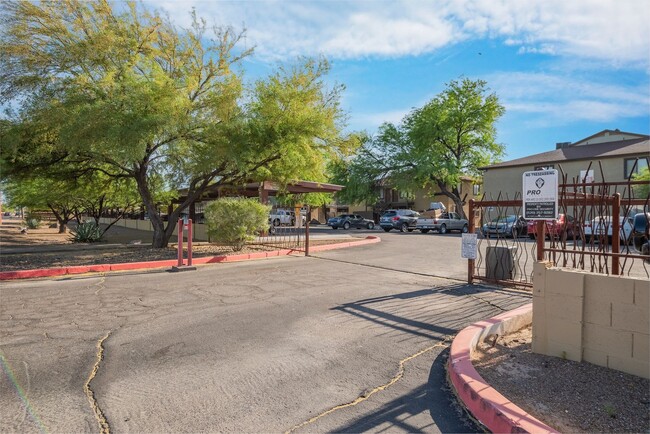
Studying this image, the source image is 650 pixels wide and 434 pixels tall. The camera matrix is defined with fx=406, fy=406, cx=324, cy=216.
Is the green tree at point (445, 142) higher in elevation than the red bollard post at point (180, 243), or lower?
higher

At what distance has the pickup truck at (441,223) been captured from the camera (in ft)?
99.1

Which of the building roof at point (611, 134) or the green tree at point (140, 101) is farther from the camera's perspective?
the building roof at point (611, 134)

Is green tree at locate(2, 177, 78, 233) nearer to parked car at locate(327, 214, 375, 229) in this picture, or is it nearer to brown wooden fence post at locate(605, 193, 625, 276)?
brown wooden fence post at locate(605, 193, 625, 276)

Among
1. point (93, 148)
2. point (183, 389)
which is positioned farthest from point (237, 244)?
point (183, 389)

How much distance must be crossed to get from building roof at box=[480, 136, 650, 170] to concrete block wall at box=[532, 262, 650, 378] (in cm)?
3146

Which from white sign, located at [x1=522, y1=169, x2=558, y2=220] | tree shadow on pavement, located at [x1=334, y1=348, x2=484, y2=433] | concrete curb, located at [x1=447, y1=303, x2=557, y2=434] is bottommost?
tree shadow on pavement, located at [x1=334, y1=348, x2=484, y2=433]

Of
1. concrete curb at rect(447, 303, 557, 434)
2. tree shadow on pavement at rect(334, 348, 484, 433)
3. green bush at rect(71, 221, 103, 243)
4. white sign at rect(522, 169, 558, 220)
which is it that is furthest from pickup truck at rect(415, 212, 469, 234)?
tree shadow on pavement at rect(334, 348, 484, 433)

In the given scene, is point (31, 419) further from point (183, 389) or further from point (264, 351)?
point (264, 351)

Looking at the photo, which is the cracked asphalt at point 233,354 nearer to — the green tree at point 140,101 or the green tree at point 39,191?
the green tree at point 140,101

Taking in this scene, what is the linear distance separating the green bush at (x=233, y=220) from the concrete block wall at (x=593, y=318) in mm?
11151

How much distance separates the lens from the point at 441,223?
99.4 feet

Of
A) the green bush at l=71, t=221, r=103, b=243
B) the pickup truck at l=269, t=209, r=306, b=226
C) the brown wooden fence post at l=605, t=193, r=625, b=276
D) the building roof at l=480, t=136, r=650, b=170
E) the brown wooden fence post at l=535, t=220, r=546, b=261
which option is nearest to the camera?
the brown wooden fence post at l=535, t=220, r=546, b=261

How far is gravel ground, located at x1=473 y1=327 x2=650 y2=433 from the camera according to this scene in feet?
10.1

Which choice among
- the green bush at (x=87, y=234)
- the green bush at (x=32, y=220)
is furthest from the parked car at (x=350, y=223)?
the green bush at (x=32, y=220)
